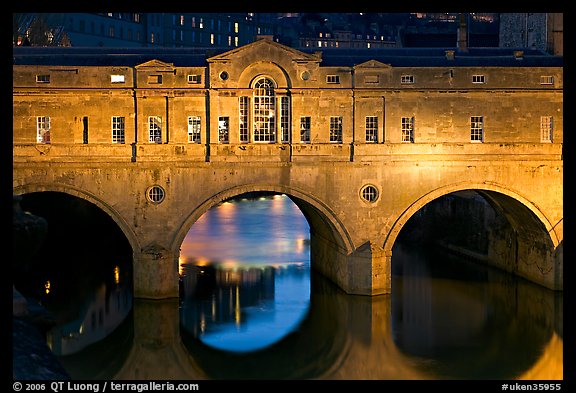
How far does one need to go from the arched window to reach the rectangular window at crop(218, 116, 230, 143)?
53.7 inches

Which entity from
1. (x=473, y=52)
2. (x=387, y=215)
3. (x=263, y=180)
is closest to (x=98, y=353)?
(x=263, y=180)

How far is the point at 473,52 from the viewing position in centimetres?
4762

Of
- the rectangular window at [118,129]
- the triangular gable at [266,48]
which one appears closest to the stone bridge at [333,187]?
the rectangular window at [118,129]

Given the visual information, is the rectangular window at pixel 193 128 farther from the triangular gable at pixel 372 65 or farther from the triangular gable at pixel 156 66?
the triangular gable at pixel 372 65

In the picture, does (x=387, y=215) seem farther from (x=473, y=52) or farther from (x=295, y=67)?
(x=473, y=52)

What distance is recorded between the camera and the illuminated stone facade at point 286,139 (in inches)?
1599

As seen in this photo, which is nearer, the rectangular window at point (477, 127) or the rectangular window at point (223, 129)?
the rectangular window at point (223, 129)

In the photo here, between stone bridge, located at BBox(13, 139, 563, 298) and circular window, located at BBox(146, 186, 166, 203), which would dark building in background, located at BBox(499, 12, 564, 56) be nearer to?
stone bridge, located at BBox(13, 139, 563, 298)

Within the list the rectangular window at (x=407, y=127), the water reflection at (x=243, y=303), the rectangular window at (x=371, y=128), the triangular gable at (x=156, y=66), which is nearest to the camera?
the water reflection at (x=243, y=303)

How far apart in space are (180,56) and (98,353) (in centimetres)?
1581

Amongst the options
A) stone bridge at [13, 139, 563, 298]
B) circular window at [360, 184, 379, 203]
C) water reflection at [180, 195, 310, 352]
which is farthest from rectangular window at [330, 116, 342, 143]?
water reflection at [180, 195, 310, 352]

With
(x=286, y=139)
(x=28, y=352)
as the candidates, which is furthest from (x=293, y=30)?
(x=28, y=352)

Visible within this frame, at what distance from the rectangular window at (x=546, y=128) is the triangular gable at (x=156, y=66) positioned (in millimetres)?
18368

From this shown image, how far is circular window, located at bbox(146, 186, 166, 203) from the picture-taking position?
40.9 m
